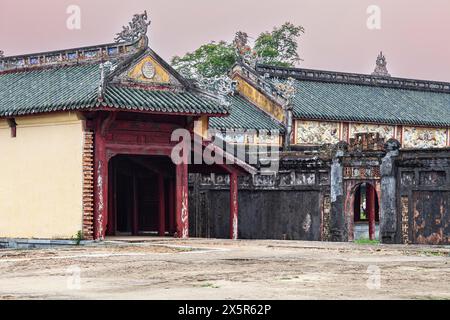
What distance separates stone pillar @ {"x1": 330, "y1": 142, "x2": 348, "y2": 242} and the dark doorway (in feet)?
15.7

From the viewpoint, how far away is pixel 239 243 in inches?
1034

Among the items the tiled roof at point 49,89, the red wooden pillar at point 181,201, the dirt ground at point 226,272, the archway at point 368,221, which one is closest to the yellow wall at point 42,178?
the tiled roof at point 49,89

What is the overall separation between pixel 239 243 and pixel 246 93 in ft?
55.2

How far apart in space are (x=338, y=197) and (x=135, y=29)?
757cm

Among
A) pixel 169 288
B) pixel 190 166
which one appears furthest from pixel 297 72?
pixel 169 288

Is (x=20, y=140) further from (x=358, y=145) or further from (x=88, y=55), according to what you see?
(x=358, y=145)

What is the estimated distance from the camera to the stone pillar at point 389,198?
28500 mm

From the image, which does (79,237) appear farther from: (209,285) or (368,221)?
(368,221)

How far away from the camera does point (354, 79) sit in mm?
47062

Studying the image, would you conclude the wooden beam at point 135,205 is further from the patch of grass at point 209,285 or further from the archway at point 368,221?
the patch of grass at point 209,285

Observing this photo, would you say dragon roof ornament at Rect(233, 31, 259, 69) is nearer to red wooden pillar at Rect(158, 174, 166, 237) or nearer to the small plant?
red wooden pillar at Rect(158, 174, 166, 237)

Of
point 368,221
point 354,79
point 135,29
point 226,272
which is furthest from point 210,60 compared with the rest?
point 226,272

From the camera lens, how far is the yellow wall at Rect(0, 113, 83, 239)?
89.5 ft
